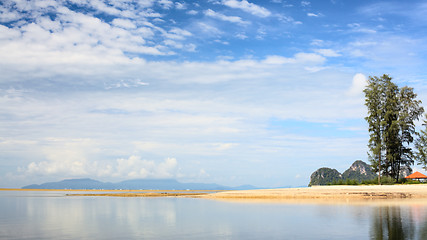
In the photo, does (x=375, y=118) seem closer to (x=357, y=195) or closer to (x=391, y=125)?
(x=391, y=125)

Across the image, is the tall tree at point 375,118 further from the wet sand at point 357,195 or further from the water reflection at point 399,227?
the water reflection at point 399,227

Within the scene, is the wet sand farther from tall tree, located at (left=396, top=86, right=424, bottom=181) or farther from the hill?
the hill

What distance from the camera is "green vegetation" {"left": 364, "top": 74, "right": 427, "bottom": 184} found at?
71.3 m

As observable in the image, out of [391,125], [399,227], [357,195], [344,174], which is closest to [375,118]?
[391,125]

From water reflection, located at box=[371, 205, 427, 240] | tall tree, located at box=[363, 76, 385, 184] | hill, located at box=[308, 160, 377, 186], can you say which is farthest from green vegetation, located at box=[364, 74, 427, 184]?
hill, located at box=[308, 160, 377, 186]

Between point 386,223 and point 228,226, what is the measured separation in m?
10.1

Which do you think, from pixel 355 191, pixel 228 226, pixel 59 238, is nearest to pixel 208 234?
pixel 228 226

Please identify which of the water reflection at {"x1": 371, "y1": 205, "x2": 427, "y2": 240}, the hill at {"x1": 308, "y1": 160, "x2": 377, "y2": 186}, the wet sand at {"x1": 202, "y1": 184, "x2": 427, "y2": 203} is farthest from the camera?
the hill at {"x1": 308, "y1": 160, "x2": 377, "y2": 186}

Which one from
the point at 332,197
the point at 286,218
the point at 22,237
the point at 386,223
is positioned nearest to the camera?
the point at 22,237

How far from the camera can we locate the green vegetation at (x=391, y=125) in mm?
71312

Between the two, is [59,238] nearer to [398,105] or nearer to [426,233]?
[426,233]

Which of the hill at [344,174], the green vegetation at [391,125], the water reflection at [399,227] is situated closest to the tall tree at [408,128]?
the green vegetation at [391,125]

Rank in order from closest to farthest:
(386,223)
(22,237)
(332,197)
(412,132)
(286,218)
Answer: (22,237) < (386,223) < (286,218) < (332,197) < (412,132)

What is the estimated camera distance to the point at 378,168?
2879 inches
